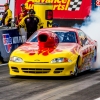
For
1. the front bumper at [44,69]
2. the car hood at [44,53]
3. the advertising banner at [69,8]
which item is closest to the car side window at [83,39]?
the car hood at [44,53]

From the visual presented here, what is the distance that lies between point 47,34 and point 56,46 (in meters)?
0.38

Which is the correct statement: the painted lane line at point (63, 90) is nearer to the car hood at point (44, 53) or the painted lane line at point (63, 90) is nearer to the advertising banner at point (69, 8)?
the car hood at point (44, 53)

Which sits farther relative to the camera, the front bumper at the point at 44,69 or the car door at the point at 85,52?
the car door at the point at 85,52

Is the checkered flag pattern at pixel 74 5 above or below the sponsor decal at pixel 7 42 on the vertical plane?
below

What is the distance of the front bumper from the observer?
12.7 metres

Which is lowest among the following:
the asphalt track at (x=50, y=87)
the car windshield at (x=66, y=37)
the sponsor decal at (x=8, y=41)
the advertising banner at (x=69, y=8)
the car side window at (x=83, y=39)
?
the advertising banner at (x=69, y=8)

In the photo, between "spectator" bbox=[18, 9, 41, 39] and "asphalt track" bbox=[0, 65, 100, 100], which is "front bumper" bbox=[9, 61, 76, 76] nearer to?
"asphalt track" bbox=[0, 65, 100, 100]

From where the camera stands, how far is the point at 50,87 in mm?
11617

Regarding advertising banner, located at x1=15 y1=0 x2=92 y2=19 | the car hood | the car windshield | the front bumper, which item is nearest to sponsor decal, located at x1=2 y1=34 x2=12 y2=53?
the car windshield

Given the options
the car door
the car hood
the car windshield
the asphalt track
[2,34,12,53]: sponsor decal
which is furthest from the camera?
[2,34,12,53]: sponsor decal

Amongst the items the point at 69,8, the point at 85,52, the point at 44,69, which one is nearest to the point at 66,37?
the point at 85,52

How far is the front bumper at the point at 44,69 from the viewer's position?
12703 millimetres

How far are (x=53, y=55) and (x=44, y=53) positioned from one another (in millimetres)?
280

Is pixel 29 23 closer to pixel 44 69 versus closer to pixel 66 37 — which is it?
pixel 66 37
